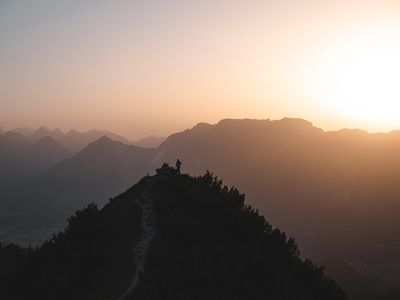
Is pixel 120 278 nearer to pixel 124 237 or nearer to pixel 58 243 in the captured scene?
pixel 124 237

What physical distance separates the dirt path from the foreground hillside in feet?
0.51

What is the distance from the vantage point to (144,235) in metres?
55.5

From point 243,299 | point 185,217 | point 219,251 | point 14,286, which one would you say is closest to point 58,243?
point 14,286

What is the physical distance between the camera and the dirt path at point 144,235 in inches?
1740

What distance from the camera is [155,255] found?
49094mm

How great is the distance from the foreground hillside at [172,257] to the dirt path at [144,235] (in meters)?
0.15

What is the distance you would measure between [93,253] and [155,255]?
10102 millimetres

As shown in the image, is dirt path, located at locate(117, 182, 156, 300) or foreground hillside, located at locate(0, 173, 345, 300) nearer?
dirt path, located at locate(117, 182, 156, 300)

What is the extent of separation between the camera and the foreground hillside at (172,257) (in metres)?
45.3

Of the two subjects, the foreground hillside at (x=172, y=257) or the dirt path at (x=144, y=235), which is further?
the foreground hillside at (x=172, y=257)

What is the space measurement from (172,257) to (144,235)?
8268 mm

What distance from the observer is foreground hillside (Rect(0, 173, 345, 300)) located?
149ft

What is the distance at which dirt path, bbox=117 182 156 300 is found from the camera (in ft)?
145

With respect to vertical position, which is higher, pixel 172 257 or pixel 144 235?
pixel 144 235
